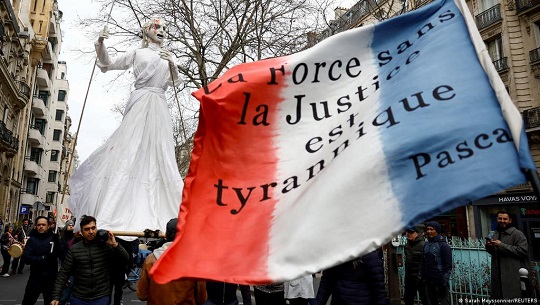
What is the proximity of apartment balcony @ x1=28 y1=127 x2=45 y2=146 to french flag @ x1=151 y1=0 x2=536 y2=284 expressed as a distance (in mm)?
44444

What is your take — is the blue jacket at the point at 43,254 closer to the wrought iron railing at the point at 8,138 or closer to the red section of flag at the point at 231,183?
the red section of flag at the point at 231,183

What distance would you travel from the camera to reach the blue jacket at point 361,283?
12.7ft

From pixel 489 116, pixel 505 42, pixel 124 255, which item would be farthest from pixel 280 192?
pixel 505 42

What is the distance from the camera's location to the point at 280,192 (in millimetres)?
2311

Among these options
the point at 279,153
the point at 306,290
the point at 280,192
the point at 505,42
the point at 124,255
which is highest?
the point at 505,42

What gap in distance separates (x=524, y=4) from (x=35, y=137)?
1621 inches

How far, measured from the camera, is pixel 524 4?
21469 mm

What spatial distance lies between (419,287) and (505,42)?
19.2m

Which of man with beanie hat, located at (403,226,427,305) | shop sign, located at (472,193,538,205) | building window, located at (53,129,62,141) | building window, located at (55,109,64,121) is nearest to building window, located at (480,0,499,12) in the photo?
shop sign, located at (472,193,538,205)

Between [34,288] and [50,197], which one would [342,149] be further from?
[50,197]

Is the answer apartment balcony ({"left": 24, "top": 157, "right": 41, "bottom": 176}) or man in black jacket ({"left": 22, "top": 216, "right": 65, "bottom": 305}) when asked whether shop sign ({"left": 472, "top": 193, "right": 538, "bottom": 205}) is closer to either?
man in black jacket ({"left": 22, "top": 216, "right": 65, "bottom": 305})

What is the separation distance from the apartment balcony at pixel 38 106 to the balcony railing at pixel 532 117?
40952 millimetres

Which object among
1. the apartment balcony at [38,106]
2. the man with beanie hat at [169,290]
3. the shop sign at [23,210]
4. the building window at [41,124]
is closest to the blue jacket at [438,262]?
the man with beanie hat at [169,290]

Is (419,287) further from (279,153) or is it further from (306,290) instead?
(279,153)
